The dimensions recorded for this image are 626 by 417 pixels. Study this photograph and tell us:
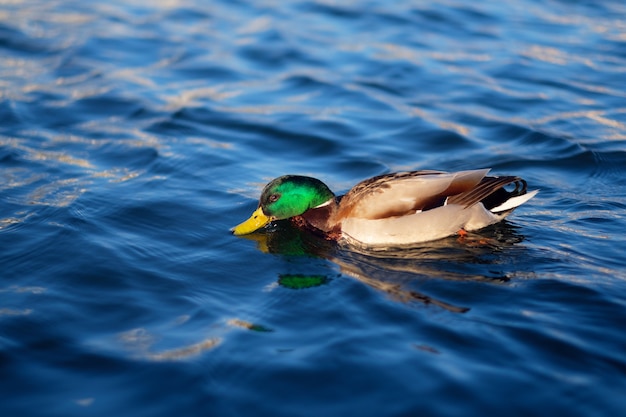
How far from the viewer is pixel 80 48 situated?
13.3m

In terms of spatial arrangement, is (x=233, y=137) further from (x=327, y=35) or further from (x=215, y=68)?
(x=327, y=35)

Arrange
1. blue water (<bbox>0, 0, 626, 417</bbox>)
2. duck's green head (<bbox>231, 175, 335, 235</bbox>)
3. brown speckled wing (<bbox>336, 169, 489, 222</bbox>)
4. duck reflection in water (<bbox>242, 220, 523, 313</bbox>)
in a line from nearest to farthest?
blue water (<bbox>0, 0, 626, 417</bbox>) → duck reflection in water (<bbox>242, 220, 523, 313</bbox>) → brown speckled wing (<bbox>336, 169, 489, 222</bbox>) → duck's green head (<bbox>231, 175, 335, 235</bbox>)

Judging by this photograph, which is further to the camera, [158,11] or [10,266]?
[158,11]

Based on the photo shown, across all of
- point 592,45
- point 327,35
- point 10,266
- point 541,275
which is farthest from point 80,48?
point 541,275

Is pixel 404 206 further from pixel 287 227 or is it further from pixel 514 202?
pixel 287 227

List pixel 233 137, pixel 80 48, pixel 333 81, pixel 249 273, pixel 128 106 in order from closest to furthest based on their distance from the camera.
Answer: pixel 249 273 → pixel 233 137 → pixel 128 106 → pixel 333 81 → pixel 80 48

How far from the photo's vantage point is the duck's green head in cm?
740

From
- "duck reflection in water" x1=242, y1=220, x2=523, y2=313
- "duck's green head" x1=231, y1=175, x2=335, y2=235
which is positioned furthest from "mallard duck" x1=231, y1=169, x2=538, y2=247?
"duck reflection in water" x1=242, y1=220, x2=523, y2=313

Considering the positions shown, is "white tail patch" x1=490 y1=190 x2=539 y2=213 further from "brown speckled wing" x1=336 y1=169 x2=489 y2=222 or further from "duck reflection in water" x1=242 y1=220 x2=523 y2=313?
"brown speckled wing" x1=336 y1=169 x2=489 y2=222

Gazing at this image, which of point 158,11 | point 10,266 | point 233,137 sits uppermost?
point 158,11

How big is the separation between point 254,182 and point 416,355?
3.85 m

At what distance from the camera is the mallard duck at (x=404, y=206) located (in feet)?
23.5

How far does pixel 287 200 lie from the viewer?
7.44 meters

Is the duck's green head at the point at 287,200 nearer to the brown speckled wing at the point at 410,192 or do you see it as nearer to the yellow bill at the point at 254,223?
the yellow bill at the point at 254,223
